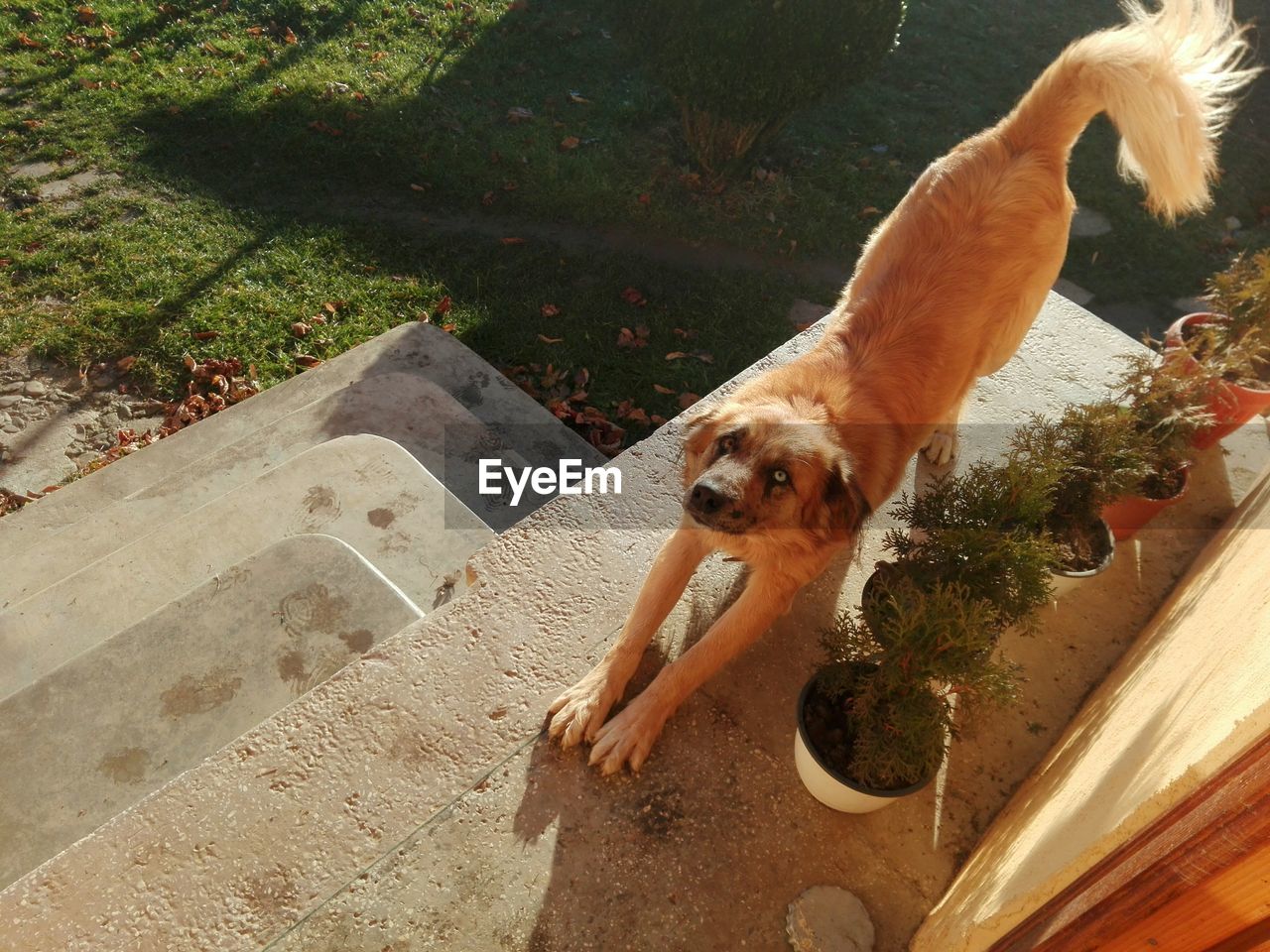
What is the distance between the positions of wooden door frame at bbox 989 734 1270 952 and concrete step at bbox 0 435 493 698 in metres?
2.70

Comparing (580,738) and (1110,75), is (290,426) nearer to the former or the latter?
(580,738)

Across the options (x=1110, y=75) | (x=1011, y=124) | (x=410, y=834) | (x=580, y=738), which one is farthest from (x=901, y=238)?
(x=410, y=834)

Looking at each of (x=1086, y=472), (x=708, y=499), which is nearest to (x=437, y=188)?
(x=708, y=499)

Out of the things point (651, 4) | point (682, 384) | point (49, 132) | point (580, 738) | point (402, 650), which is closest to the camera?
point (580, 738)

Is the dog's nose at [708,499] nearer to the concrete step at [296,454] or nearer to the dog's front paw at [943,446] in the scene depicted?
the dog's front paw at [943,446]

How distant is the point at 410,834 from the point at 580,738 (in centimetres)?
61

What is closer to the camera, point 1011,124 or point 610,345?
point 1011,124

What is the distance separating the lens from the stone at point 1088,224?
714 centimetres

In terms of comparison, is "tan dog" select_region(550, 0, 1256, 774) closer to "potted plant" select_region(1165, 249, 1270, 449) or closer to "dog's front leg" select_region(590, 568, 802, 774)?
"dog's front leg" select_region(590, 568, 802, 774)

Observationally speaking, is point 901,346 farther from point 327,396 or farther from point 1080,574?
point 327,396

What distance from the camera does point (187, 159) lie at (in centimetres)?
697

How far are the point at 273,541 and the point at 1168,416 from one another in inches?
161

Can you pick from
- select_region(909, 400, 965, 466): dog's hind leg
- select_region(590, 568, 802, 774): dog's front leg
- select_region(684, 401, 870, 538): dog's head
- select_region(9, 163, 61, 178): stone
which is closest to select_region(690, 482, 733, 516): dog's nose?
select_region(684, 401, 870, 538): dog's head

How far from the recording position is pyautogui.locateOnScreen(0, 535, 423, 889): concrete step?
262cm
